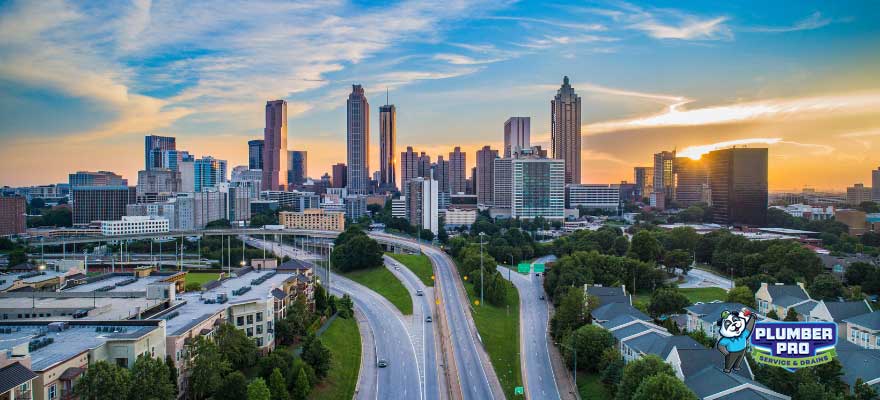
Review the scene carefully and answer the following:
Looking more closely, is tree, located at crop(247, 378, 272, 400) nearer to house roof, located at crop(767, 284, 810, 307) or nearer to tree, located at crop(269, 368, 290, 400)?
tree, located at crop(269, 368, 290, 400)

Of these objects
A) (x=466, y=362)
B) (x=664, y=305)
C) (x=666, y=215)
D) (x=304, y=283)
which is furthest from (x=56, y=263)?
(x=666, y=215)

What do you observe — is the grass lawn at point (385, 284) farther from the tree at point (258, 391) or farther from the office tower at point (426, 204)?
the office tower at point (426, 204)

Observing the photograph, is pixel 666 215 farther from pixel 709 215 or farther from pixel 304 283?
pixel 304 283

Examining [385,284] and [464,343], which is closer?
[464,343]

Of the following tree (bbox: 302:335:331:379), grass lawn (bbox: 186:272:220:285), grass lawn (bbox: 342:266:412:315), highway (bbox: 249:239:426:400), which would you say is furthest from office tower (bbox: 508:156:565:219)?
tree (bbox: 302:335:331:379)

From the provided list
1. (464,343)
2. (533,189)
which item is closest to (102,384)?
(464,343)

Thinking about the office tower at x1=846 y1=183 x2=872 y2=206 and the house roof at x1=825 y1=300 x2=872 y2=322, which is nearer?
the house roof at x1=825 y1=300 x2=872 y2=322

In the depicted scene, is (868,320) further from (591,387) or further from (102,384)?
(102,384)
